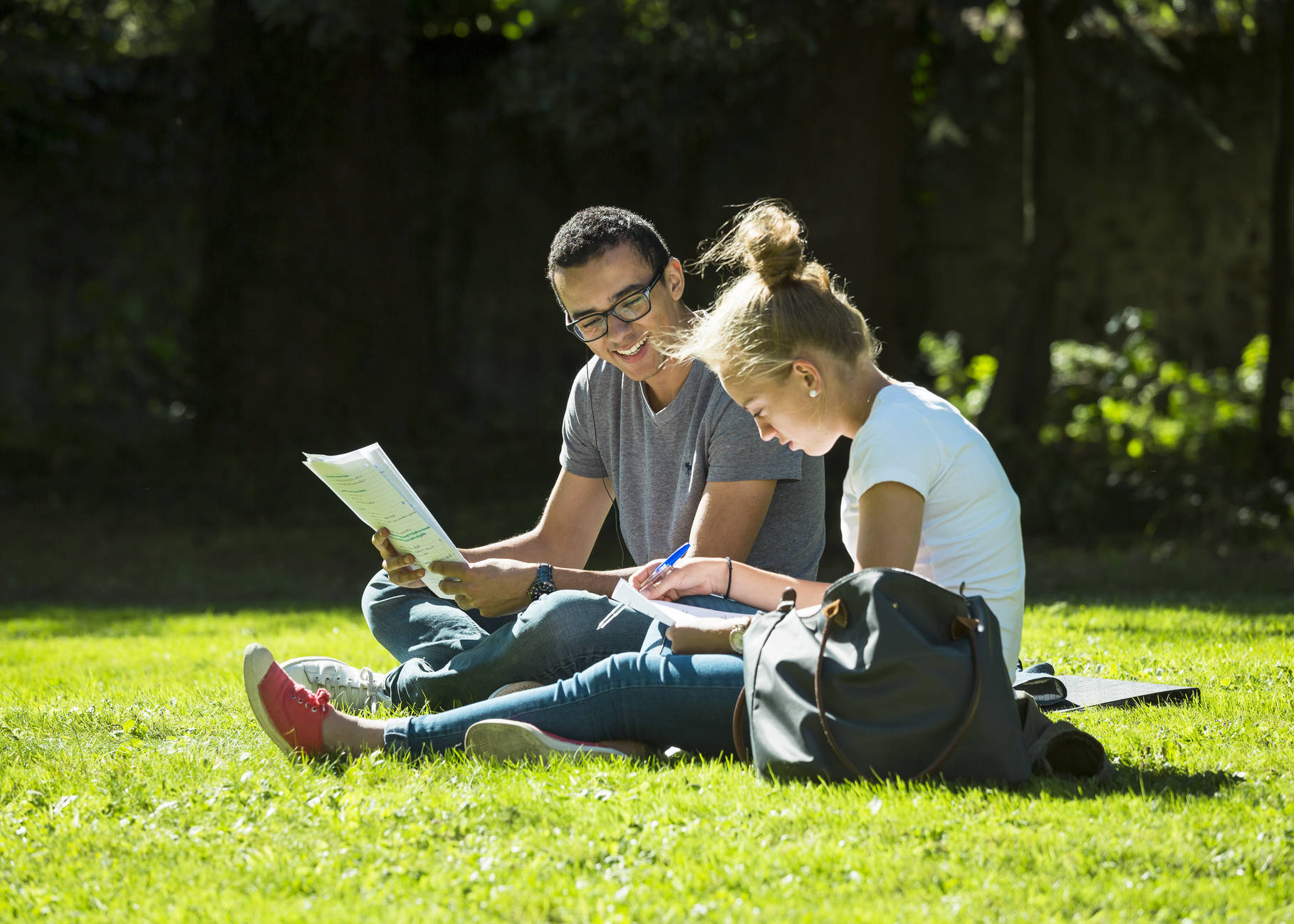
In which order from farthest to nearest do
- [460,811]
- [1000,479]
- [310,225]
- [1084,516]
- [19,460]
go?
1. [19,460]
2. [310,225]
3. [1084,516]
4. [1000,479]
5. [460,811]

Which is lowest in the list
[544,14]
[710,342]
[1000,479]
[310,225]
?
[1000,479]

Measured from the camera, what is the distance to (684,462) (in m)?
3.80

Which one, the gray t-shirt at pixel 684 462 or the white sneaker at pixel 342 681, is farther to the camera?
the white sneaker at pixel 342 681

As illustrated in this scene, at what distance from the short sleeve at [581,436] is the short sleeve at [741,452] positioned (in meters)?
0.57

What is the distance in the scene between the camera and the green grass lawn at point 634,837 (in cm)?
233

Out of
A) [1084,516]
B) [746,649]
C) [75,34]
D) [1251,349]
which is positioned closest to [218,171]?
[75,34]

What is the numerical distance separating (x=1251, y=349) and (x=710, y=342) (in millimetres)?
8884

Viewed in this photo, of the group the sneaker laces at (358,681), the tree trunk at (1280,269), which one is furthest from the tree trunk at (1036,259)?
the sneaker laces at (358,681)

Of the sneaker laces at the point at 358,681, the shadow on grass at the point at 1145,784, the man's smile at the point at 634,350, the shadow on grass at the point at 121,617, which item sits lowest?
the shadow on grass at the point at 121,617

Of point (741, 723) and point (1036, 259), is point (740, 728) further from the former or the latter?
point (1036, 259)

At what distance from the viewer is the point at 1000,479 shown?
309 cm

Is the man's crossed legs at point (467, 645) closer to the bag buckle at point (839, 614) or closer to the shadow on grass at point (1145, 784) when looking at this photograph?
the bag buckle at point (839, 614)

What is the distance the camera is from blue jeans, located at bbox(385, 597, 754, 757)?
3170mm

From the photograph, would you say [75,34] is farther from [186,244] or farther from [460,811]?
[460,811]
